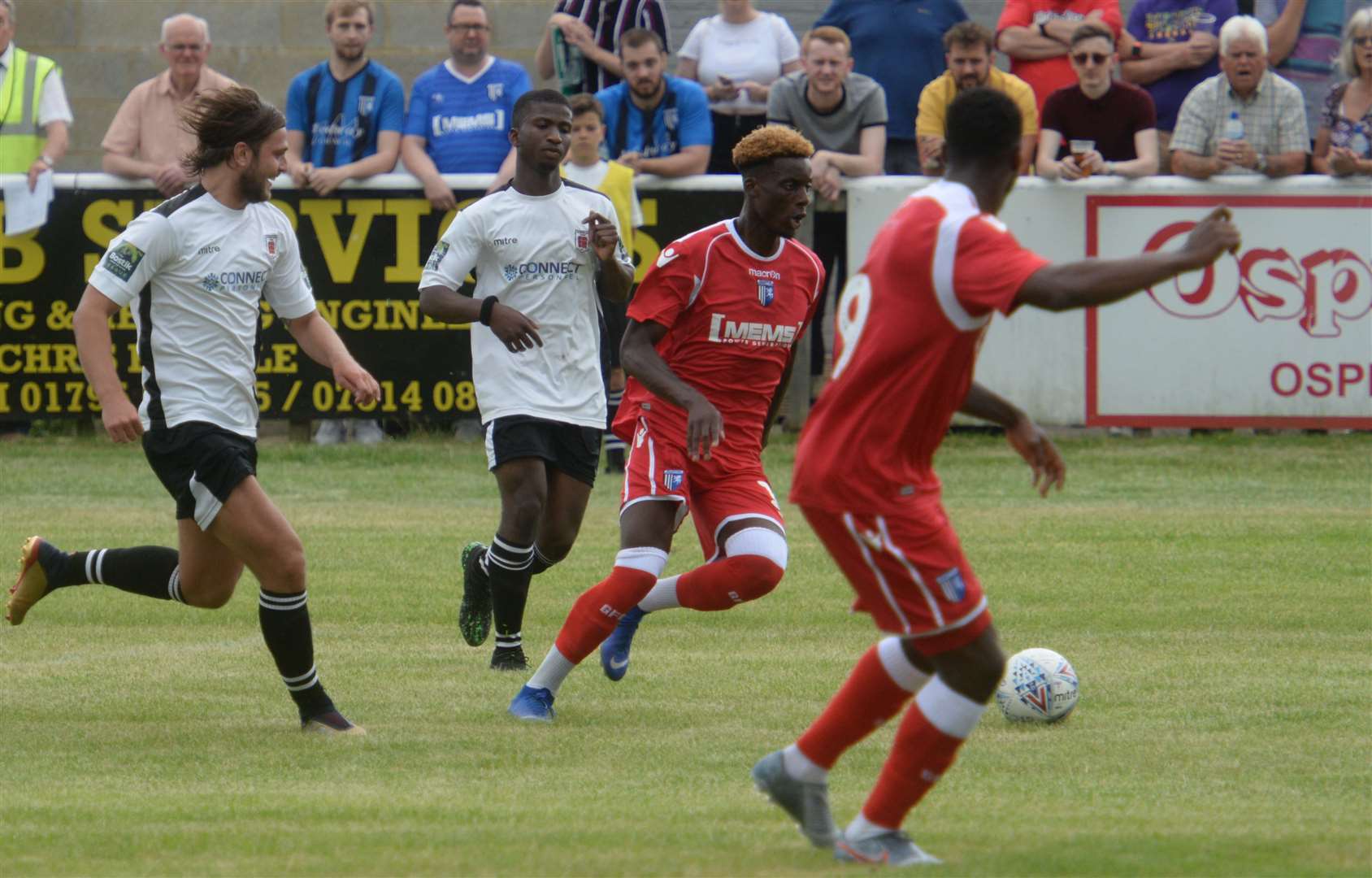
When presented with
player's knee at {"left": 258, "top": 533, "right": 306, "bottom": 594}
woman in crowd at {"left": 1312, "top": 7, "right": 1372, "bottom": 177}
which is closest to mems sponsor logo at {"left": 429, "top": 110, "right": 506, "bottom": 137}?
woman in crowd at {"left": 1312, "top": 7, "right": 1372, "bottom": 177}

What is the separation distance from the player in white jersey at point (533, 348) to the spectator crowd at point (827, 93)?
5.59 metres

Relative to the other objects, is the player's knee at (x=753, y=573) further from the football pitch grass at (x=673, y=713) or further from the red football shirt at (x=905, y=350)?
the red football shirt at (x=905, y=350)

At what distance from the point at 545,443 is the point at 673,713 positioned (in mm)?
1301

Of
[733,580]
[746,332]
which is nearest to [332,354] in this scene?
[746,332]

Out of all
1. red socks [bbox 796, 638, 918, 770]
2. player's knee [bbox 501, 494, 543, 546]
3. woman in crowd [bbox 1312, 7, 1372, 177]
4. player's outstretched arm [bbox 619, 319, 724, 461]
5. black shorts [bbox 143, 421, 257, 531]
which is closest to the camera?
red socks [bbox 796, 638, 918, 770]

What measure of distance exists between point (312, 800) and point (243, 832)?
1.47 feet

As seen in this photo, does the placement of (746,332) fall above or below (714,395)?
above

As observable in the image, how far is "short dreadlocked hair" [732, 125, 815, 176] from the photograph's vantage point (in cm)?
741

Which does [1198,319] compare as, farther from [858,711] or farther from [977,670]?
[977,670]

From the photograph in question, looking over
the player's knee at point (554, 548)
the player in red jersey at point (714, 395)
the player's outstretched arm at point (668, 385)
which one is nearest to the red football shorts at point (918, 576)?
the player's outstretched arm at point (668, 385)

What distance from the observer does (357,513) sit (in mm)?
12812

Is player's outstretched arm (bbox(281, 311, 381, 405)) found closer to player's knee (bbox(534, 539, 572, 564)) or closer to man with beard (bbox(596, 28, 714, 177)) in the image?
player's knee (bbox(534, 539, 572, 564))

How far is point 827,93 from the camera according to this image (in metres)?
14.6

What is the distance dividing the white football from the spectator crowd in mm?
7217
